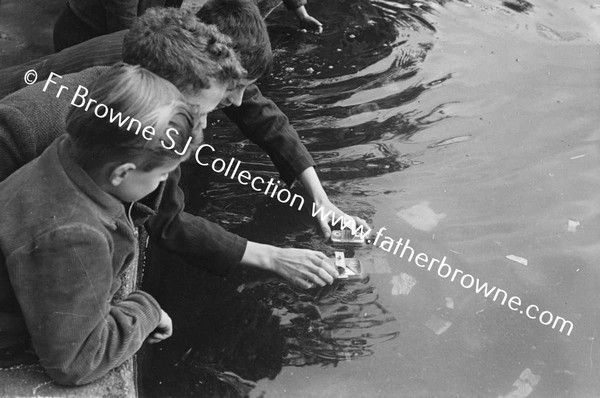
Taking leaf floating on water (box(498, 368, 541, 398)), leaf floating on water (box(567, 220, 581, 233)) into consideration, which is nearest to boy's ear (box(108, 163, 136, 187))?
leaf floating on water (box(498, 368, 541, 398))

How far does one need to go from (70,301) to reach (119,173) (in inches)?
14.2

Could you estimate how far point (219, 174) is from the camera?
358 centimetres

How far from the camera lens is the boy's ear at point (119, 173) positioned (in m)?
1.75

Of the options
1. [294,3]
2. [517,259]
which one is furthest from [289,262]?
[294,3]

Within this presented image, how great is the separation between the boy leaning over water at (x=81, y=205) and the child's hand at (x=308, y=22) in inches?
131

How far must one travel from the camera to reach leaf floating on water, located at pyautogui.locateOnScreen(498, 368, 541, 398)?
255 cm

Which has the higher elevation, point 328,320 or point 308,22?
point 308,22

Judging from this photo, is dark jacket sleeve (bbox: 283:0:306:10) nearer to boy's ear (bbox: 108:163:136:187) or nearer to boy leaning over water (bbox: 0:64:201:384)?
boy leaning over water (bbox: 0:64:201:384)

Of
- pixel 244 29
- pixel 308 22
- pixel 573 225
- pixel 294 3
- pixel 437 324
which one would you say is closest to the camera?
pixel 244 29

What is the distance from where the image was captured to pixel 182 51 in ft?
7.47

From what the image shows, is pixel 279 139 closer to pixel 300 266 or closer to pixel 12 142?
pixel 300 266

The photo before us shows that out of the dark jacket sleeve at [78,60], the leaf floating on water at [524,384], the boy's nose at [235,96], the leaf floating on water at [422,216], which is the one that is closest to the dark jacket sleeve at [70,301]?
the boy's nose at [235,96]

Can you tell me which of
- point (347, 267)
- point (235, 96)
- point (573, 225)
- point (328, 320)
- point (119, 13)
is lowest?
point (328, 320)

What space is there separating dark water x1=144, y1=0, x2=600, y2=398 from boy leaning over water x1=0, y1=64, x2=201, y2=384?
0.80 meters
